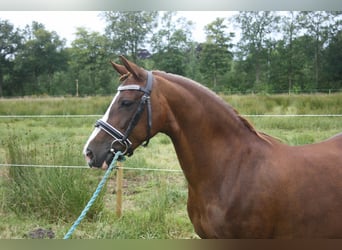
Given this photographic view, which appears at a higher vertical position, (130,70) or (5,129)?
(130,70)

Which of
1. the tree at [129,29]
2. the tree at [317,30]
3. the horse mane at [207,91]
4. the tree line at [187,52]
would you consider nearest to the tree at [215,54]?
the tree line at [187,52]

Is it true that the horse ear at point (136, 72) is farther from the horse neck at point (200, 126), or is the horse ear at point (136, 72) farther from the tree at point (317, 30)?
the tree at point (317, 30)

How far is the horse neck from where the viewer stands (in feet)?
5.19

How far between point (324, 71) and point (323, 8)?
432mm

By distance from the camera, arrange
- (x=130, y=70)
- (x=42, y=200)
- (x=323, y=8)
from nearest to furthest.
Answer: (x=130, y=70)
(x=323, y=8)
(x=42, y=200)

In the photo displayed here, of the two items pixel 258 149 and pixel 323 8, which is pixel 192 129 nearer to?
pixel 258 149

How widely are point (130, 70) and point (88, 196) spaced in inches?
57.7

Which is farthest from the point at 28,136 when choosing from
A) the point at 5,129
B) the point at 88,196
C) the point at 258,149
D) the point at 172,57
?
the point at 258,149

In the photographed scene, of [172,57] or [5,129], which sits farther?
[5,129]

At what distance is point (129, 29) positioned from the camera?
8.48 feet

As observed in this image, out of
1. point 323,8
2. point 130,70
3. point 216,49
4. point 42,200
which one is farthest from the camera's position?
point 42,200

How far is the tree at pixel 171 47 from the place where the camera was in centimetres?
255

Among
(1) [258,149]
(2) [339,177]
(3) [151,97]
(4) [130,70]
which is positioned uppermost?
(4) [130,70]

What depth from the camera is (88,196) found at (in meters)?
2.69
